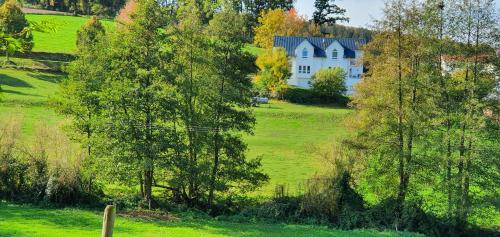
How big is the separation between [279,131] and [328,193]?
23.1 m

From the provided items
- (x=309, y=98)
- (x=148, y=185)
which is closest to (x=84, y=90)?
(x=148, y=185)

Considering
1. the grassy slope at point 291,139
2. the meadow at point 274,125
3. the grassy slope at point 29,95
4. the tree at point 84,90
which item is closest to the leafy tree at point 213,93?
the meadow at point 274,125

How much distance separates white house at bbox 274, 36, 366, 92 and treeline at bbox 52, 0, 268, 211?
57.1 metres

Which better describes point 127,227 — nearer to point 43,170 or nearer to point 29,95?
point 43,170

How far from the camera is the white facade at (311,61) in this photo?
3282 inches

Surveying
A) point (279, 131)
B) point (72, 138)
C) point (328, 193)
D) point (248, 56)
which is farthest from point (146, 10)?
point (279, 131)

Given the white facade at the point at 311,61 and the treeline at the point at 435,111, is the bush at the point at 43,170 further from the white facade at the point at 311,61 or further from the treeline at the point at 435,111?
the white facade at the point at 311,61

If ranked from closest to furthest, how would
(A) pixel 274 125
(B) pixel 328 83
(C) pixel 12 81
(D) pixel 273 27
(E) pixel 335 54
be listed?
(A) pixel 274 125
(C) pixel 12 81
(B) pixel 328 83
(E) pixel 335 54
(D) pixel 273 27

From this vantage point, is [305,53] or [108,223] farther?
[305,53]

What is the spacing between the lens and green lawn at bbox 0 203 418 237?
58.6ft

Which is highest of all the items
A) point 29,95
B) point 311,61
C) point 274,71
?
point 311,61

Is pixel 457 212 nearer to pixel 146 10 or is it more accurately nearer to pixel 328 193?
pixel 328 193

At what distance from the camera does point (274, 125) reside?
5012 cm

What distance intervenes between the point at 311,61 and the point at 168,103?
62789 mm
